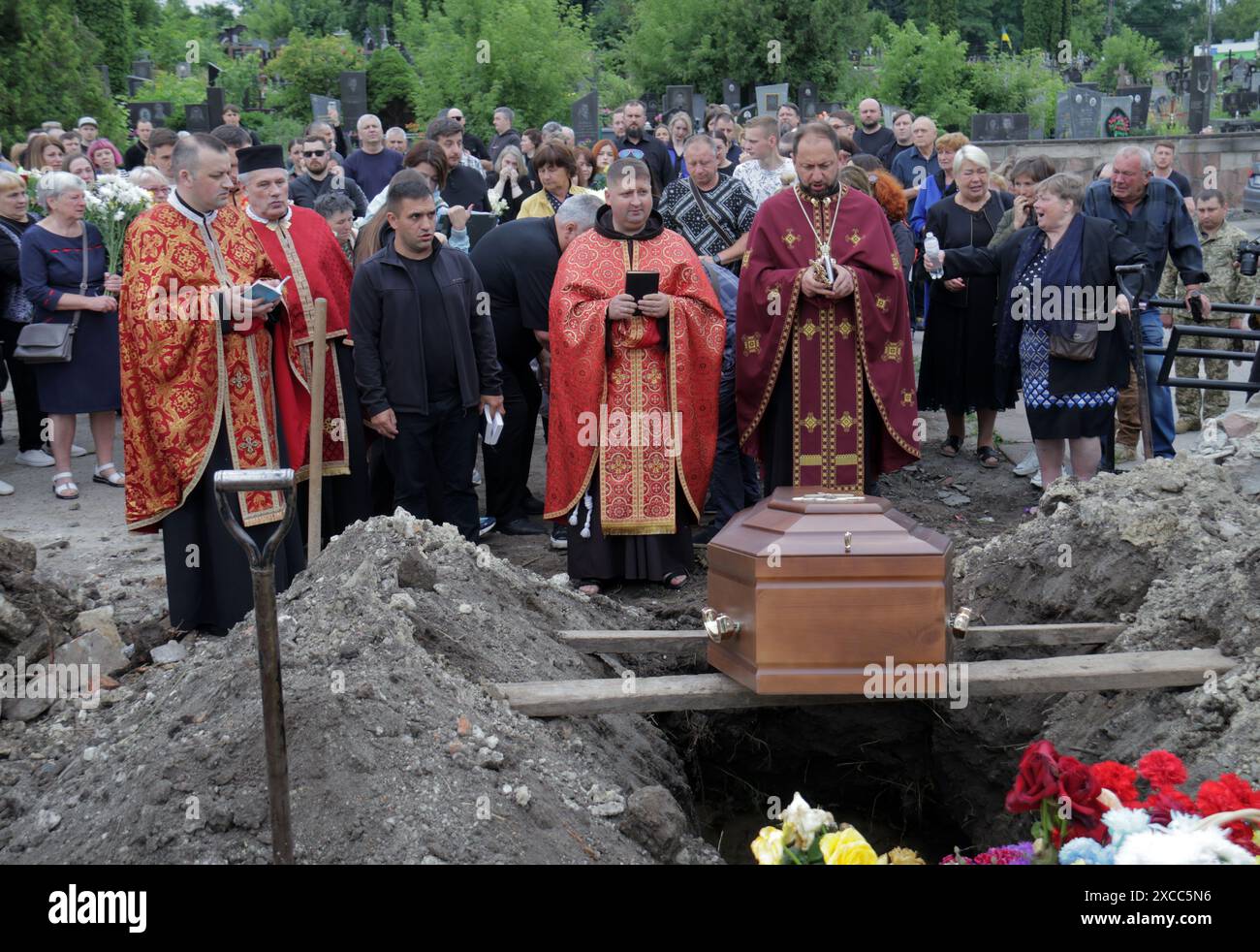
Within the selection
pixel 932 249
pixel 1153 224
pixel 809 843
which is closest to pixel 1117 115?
pixel 1153 224

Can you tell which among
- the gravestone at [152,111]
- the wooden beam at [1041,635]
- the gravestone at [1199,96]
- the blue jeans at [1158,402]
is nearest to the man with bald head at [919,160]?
the blue jeans at [1158,402]

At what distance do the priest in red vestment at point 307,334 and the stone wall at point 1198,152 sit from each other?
21559 millimetres

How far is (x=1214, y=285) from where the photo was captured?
9836 millimetres

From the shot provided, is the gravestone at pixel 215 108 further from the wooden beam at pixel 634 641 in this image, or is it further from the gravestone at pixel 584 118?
the wooden beam at pixel 634 641

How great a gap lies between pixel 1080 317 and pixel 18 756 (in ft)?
18.9

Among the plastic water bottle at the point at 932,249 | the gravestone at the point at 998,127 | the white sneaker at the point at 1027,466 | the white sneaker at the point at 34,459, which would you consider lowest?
the white sneaker at the point at 1027,466

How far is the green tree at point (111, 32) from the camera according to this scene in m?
28.5

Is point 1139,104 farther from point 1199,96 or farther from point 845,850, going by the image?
point 845,850

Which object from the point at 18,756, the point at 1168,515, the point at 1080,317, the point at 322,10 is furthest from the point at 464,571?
the point at 322,10

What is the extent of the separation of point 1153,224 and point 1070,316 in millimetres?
1458

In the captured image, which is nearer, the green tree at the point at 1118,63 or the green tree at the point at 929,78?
the green tree at the point at 929,78

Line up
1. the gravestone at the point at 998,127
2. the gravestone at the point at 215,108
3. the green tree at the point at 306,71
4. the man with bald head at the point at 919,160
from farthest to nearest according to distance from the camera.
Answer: the green tree at the point at 306,71, the gravestone at the point at 998,127, the gravestone at the point at 215,108, the man with bald head at the point at 919,160

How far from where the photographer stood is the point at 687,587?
698cm

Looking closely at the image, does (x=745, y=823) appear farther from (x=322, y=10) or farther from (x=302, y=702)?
(x=322, y=10)
